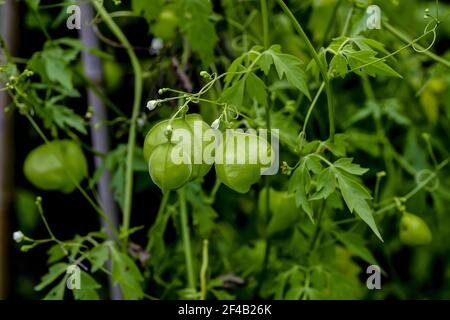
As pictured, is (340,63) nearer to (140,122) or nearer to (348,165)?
(348,165)

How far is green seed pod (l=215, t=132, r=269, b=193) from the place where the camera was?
850 mm

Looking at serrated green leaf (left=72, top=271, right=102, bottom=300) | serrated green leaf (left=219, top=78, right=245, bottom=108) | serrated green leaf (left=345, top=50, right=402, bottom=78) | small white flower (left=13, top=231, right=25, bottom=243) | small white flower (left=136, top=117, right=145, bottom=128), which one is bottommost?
serrated green leaf (left=72, top=271, right=102, bottom=300)

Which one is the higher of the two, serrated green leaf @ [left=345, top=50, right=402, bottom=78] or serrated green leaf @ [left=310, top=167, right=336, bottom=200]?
serrated green leaf @ [left=345, top=50, right=402, bottom=78]

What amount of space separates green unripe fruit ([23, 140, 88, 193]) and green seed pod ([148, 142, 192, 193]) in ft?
1.47

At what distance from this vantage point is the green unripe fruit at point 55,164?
1270 millimetres

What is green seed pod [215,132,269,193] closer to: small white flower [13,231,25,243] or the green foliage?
the green foliage

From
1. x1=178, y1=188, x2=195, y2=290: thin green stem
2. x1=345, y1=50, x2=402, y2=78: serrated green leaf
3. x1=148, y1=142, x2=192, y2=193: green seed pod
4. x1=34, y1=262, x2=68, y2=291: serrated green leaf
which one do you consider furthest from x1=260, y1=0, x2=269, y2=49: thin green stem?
x1=34, y1=262, x2=68, y2=291: serrated green leaf

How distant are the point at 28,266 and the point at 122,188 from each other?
→ 663mm

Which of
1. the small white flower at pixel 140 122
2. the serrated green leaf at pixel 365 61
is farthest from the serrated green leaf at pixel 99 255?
the serrated green leaf at pixel 365 61

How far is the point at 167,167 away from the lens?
83cm

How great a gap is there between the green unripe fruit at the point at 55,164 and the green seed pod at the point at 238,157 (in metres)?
0.48

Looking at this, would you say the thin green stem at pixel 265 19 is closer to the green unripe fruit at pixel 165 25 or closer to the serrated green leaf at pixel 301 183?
the serrated green leaf at pixel 301 183

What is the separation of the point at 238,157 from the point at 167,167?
0.28 feet

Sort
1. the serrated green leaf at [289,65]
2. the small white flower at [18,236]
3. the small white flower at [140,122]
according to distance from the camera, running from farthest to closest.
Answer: the small white flower at [140,122], the small white flower at [18,236], the serrated green leaf at [289,65]
